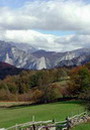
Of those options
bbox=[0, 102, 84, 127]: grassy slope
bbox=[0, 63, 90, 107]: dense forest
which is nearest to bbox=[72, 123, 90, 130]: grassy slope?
bbox=[0, 102, 84, 127]: grassy slope

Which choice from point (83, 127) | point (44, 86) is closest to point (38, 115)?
point (83, 127)

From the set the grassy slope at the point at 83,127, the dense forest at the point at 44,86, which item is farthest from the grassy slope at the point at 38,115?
the dense forest at the point at 44,86

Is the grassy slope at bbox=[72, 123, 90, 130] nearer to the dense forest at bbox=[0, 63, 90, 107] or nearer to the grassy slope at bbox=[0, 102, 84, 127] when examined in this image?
the grassy slope at bbox=[0, 102, 84, 127]

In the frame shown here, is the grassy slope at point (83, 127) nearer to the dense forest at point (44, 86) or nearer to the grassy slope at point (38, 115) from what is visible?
the grassy slope at point (38, 115)

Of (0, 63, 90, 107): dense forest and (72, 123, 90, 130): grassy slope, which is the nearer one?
(72, 123, 90, 130): grassy slope

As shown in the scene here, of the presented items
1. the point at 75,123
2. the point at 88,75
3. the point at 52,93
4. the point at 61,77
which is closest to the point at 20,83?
the point at 61,77

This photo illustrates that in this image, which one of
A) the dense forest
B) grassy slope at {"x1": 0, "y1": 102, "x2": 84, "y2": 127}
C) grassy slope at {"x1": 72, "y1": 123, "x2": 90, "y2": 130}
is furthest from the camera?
the dense forest

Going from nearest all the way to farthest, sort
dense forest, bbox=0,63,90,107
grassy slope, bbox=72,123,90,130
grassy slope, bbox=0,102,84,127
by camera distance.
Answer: grassy slope, bbox=72,123,90,130
grassy slope, bbox=0,102,84,127
dense forest, bbox=0,63,90,107

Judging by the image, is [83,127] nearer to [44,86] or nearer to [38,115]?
[38,115]

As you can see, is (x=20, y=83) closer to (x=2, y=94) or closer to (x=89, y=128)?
(x=2, y=94)
